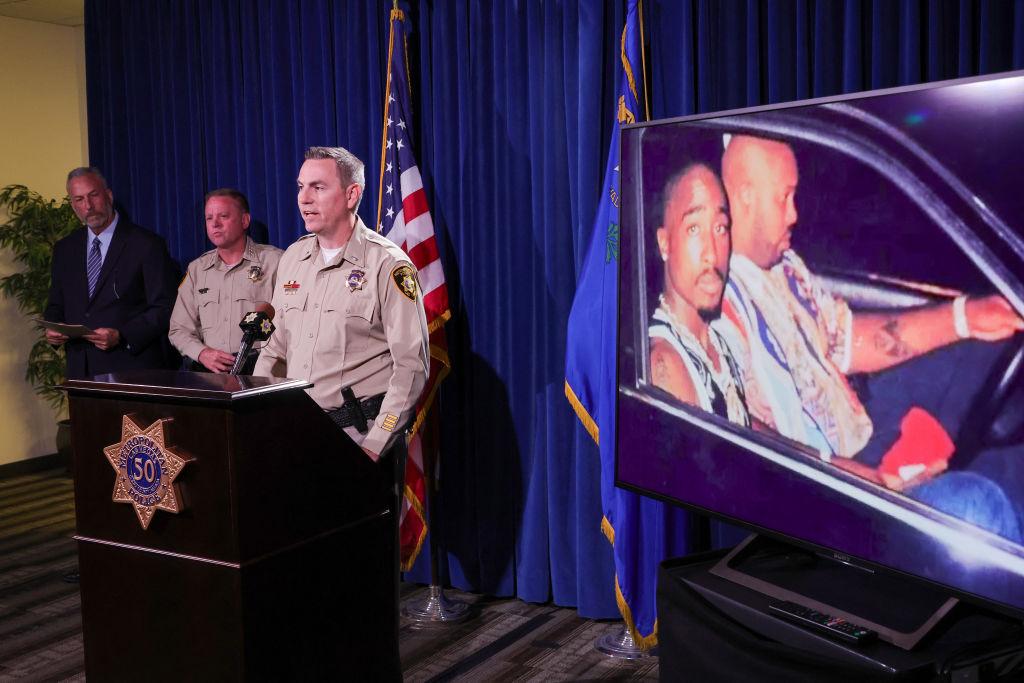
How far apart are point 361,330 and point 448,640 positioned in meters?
1.26

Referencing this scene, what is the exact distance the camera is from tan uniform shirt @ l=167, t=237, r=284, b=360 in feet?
14.8

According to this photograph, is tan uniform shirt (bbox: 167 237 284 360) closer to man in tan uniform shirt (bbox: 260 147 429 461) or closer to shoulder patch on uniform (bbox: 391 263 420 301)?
man in tan uniform shirt (bbox: 260 147 429 461)

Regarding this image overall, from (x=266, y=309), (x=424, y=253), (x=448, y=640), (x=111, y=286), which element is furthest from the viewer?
(x=111, y=286)

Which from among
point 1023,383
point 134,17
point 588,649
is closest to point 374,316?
point 588,649

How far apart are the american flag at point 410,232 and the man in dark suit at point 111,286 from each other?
1.21 meters

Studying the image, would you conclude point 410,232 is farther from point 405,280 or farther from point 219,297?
point 219,297

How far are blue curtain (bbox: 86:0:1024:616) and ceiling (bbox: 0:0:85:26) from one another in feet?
5.56

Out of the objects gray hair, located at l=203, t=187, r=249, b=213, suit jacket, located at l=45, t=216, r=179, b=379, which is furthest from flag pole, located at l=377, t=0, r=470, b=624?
suit jacket, located at l=45, t=216, r=179, b=379

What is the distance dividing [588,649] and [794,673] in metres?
1.70

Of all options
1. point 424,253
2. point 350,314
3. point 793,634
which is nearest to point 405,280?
point 350,314

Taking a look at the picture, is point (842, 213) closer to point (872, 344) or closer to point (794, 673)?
point (872, 344)

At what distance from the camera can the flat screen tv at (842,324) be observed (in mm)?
1905

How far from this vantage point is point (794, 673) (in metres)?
2.07

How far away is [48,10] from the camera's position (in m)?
6.52
